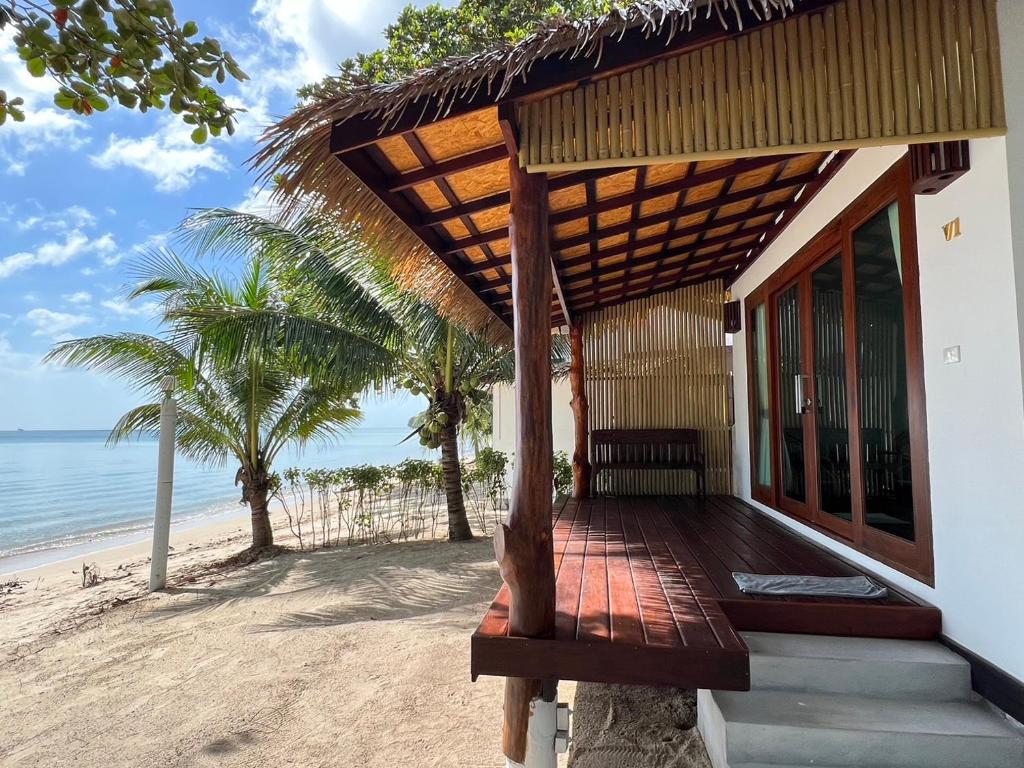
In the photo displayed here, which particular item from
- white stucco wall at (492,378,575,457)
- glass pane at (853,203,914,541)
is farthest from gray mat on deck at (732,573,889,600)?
white stucco wall at (492,378,575,457)

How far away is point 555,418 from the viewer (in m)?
16.4

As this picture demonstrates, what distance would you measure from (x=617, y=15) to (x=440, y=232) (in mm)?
1935

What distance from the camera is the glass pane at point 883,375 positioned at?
304 cm

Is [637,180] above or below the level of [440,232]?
above

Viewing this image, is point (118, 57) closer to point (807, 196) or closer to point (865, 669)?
point (865, 669)

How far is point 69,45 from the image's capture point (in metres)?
1.23

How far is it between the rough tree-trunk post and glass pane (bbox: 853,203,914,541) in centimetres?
366

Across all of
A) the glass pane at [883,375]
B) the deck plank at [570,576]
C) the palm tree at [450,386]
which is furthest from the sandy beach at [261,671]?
the glass pane at [883,375]

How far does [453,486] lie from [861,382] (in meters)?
6.29

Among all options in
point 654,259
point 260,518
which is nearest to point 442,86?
point 654,259

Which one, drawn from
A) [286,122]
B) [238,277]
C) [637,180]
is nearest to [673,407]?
[637,180]

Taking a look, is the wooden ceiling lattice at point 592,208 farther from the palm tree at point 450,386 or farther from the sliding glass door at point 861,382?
the palm tree at point 450,386

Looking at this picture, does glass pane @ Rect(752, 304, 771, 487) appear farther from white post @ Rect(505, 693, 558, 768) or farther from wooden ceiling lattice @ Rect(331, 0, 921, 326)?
white post @ Rect(505, 693, 558, 768)

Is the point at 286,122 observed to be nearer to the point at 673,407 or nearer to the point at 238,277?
the point at 673,407
